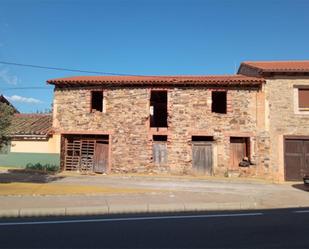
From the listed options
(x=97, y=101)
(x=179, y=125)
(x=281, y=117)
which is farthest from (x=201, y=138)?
(x=97, y=101)

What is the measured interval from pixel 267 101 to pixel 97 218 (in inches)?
606

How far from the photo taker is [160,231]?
740 centimetres

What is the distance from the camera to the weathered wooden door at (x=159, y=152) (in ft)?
73.6

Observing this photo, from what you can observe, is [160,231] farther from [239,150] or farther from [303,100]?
[303,100]

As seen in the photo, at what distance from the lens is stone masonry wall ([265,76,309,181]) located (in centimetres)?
2145

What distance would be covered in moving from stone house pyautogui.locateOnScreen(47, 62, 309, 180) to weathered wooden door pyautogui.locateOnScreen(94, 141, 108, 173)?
59 mm

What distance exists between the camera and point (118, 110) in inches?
896

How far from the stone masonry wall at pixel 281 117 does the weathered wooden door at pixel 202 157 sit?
3427 mm

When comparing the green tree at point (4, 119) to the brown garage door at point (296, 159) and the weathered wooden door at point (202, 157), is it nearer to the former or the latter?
the weathered wooden door at point (202, 157)

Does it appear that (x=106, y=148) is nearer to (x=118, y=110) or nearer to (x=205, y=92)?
(x=118, y=110)

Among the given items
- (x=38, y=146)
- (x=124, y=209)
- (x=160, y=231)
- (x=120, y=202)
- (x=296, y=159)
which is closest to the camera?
(x=160, y=231)

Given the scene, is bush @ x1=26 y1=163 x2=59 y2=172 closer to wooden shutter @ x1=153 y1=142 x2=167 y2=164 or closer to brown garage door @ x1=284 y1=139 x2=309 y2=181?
wooden shutter @ x1=153 y1=142 x2=167 y2=164

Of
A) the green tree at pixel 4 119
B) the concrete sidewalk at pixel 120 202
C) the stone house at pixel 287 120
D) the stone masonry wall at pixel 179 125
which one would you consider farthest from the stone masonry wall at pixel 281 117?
the green tree at pixel 4 119

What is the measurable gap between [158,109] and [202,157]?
210 inches
